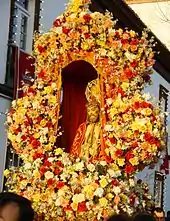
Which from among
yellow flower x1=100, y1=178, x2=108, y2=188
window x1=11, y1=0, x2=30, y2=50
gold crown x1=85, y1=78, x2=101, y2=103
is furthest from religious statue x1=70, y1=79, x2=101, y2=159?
window x1=11, y1=0, x2=30, y2=50

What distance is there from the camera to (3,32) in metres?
10.1

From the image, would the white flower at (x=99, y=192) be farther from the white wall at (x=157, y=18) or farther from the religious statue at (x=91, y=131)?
the white wall at (x=157, y=18)

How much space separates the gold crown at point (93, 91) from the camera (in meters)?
7.16

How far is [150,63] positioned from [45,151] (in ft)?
5.55

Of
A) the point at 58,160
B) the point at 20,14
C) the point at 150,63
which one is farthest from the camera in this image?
the point at 20,14

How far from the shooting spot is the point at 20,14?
10.8 meters

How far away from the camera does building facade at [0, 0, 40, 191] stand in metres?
9.95

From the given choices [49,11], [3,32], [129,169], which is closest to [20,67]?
[3,32]

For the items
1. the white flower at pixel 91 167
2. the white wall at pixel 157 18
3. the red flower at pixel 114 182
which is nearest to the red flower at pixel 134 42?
the white flower at pixel 91 167

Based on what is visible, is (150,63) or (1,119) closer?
(150,63)

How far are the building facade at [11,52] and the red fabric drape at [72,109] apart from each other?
7.41 feet

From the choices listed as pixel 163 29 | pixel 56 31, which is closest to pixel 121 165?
pixel 56 31

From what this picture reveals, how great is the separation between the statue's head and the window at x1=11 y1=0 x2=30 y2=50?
357 cm

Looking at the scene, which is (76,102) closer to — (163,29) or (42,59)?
(42,59)
